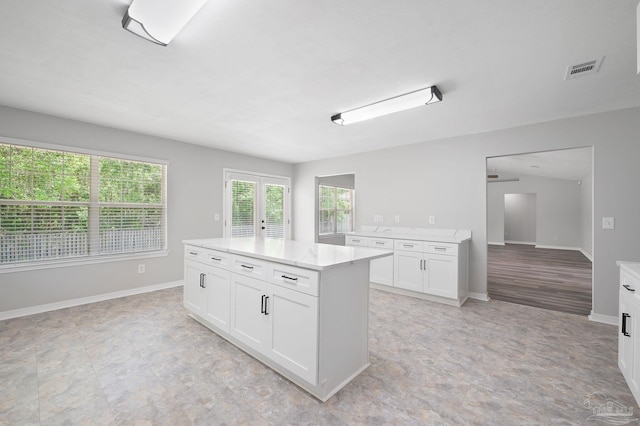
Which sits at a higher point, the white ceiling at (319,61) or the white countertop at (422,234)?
the white ceiling at (319,61)

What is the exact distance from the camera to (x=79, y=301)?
3551 millimetres

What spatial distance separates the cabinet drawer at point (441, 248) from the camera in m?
3.57

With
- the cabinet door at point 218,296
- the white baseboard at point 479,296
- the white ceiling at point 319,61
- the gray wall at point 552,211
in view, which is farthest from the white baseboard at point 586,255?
the cabinet door at point 218,296

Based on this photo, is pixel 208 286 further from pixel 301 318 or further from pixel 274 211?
pixel 274 211

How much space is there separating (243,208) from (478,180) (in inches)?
166

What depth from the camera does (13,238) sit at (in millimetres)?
3160

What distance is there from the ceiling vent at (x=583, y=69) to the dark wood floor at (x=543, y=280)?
2829 millimetres

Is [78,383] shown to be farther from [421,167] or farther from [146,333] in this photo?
[421,167]

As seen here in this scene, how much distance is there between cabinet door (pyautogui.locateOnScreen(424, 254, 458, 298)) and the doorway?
101cm

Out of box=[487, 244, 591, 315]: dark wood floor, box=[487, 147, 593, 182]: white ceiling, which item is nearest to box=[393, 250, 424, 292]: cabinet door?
box=[487, 244, 591, 315]: dark wood floor

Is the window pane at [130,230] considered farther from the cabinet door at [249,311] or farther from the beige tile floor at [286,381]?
the cabinet door at [249,311]

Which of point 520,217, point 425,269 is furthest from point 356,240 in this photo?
point 520,217

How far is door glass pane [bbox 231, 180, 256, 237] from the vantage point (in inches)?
211

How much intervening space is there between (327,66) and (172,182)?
3441 mm
